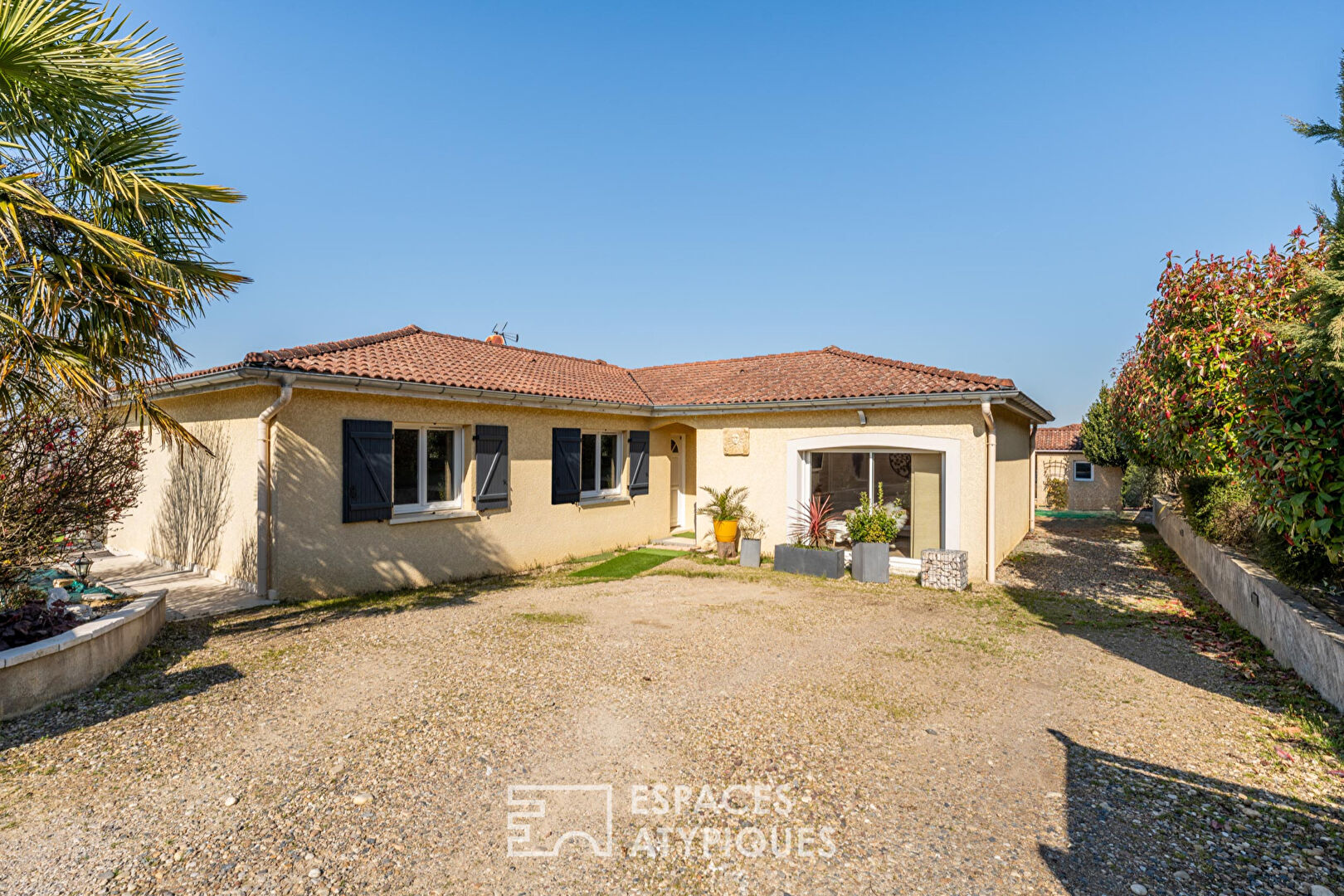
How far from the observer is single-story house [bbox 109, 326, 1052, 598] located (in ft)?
29.4

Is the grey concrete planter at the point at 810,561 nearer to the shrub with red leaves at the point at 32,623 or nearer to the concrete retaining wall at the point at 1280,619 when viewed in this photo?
the concrete retaining wall at the point at 1280,619

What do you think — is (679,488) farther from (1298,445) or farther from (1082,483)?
(1082,483)

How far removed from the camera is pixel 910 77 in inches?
481

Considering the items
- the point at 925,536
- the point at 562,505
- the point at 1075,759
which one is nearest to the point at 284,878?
the point at 1075,759

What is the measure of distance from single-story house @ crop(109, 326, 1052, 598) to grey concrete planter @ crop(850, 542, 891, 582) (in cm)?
94

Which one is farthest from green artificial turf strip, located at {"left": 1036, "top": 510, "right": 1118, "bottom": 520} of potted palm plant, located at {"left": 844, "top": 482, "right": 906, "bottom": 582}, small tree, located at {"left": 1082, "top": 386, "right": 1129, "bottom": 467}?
potted palm plant, located at {"left": 844, "top": 482, "right": 906, "bottom": 582}

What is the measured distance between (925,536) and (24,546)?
500 inches

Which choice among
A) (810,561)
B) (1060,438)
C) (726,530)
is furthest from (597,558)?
(1060,438)

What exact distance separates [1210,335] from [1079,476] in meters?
21.6

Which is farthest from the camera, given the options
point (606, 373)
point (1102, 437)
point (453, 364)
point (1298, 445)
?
point (1102, 437)

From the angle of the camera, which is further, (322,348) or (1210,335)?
(322,348)

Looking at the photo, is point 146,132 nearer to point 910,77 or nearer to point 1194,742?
point 1194,742

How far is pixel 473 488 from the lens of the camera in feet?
35.9

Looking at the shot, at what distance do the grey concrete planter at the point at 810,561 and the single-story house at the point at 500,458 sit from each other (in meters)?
1.15
